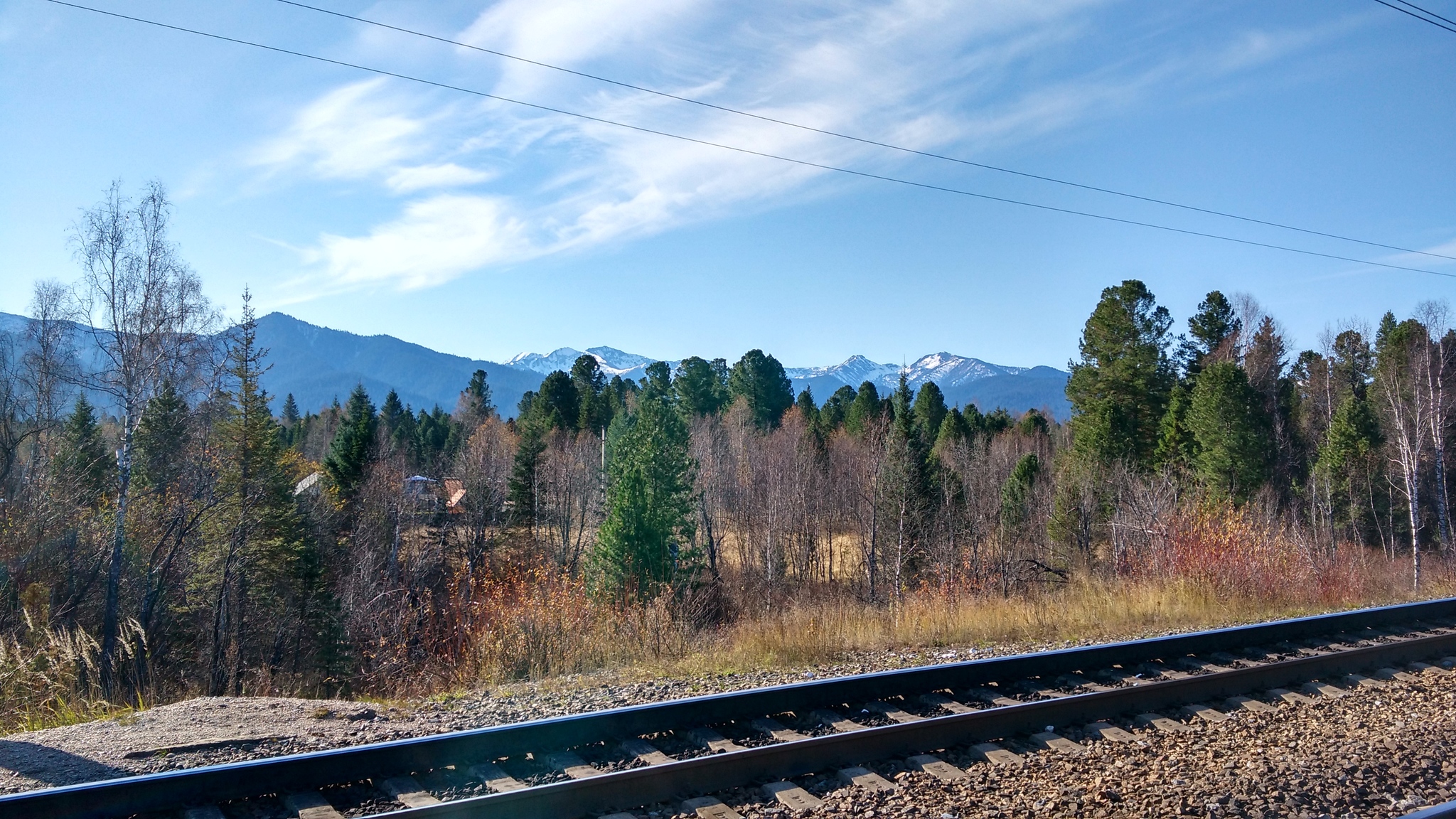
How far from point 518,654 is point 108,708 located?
375 cm

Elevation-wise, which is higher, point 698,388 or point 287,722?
point 698,388

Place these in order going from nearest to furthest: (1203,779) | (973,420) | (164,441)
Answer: (1203,779) < (164,441) < (973,420)

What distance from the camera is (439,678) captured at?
956 centimetres

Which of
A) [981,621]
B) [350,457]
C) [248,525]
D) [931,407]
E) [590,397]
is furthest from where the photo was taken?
[931,407]

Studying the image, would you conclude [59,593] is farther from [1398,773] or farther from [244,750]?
[1398,773]

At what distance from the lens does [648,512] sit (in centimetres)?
2917

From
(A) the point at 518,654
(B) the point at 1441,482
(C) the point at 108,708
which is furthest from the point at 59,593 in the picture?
(B) the point at 1441,482

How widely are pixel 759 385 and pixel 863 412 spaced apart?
1324 cm

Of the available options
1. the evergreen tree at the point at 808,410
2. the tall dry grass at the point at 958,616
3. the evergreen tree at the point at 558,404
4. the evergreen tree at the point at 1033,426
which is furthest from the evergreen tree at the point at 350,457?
the evergreen tree at the point at 1033,426

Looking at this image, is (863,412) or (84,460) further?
(863,412)

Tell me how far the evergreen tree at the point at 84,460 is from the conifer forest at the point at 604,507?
184 mm

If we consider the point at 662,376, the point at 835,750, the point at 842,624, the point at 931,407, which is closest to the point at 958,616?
the point at 842,624

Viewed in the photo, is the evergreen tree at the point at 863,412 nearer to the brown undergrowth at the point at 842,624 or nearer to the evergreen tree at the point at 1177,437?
the evergreen tree at the point at 1177,437

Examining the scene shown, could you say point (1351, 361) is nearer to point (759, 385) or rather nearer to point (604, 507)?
point (759, 385)
